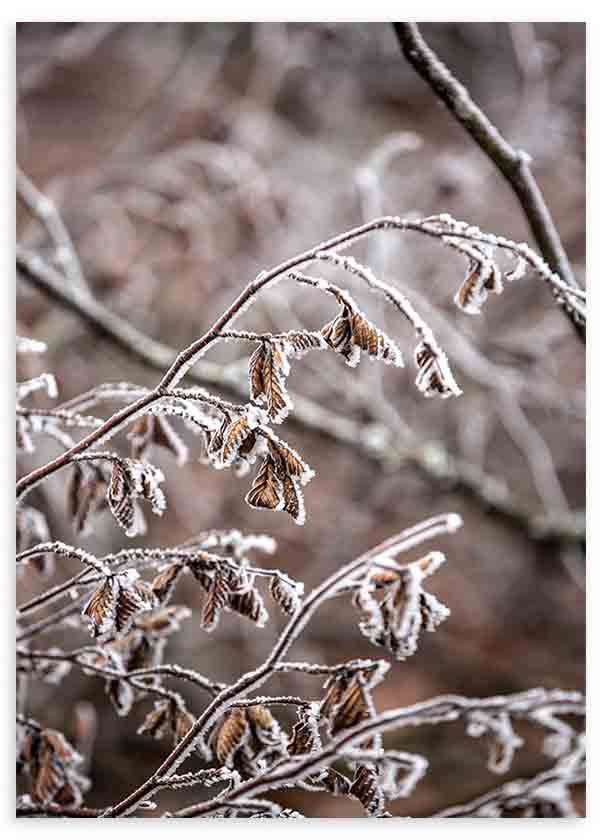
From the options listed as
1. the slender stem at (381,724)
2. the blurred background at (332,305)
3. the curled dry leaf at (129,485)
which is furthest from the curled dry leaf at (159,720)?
the blurred background at (332,305)

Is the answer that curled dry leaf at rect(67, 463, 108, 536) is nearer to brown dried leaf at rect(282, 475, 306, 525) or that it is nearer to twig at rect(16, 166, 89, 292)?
brown dried leaf at rect(282, 475, 306, 525)

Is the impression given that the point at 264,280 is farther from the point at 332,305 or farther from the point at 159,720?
the point at 332,305

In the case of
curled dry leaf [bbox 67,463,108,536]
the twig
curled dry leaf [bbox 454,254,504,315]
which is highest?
the twig

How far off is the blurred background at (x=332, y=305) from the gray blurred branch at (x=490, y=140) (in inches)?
14.4

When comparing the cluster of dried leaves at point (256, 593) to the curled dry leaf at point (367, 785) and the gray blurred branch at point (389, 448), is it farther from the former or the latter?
the gray blurred branch at point (389, 448)

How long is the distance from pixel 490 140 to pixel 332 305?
2.63ft

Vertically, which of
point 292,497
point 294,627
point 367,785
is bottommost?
point 367,785

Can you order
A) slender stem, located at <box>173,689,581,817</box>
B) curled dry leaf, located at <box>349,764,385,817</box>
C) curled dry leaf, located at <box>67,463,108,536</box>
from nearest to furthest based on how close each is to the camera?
slender stem, located at <box>173,689,581,817</box>
curled dry leaf, located at <box>349,764,385,817</box>
curled dry leaf, located at <box>67,463,108,536</box>

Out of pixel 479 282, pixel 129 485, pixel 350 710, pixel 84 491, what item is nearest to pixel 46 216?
pixel 84 491

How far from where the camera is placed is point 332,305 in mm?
1605

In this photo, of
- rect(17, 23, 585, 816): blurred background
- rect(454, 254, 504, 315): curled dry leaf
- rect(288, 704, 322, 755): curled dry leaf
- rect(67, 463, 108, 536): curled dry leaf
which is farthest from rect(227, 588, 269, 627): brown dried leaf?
rect(17, 23, 585, 816): blurred background

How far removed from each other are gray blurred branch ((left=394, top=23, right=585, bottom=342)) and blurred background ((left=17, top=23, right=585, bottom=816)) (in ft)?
1.20

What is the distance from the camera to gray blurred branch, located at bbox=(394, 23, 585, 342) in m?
0.82

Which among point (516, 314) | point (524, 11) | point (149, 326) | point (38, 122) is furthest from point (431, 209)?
point (38, 122)
